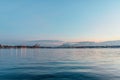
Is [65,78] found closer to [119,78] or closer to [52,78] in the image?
[52,78]

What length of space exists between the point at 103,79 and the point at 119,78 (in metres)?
1.89

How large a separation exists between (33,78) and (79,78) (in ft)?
17.5

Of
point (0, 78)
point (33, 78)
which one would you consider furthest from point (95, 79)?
point (0, 78)

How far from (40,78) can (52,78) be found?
4.51ft

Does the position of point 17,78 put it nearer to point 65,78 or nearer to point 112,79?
point 65,78

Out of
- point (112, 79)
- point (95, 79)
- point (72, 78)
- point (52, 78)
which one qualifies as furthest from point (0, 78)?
point (112, 79)

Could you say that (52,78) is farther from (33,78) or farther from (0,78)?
(0,78)

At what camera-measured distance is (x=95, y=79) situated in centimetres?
2508

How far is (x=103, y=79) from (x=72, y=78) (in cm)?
354

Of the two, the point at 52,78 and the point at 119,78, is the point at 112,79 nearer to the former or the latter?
the point at 119,78

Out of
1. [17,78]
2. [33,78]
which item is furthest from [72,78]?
[17,78]

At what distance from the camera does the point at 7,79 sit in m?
24.5

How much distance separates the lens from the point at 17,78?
25234 mm

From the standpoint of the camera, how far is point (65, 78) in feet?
83.4
